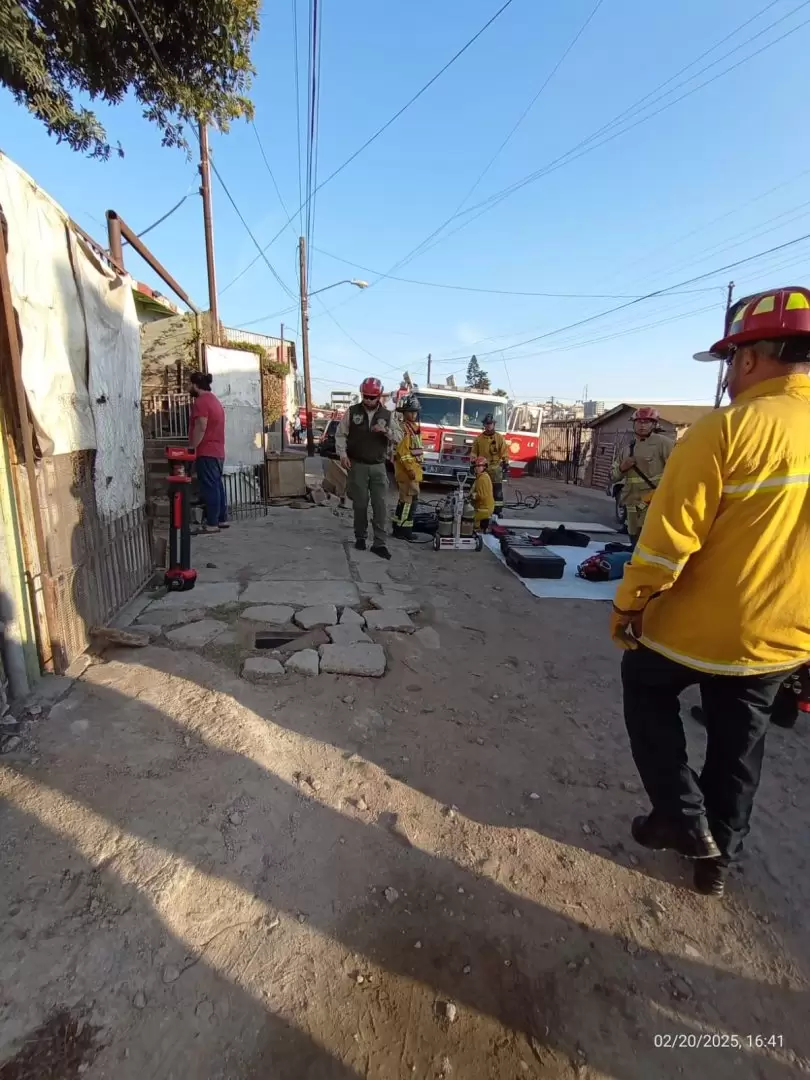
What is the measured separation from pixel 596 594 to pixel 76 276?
5.16m

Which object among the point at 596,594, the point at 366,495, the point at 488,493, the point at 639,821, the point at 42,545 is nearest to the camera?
the point at 639,821

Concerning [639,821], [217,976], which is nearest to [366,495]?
[639,821]

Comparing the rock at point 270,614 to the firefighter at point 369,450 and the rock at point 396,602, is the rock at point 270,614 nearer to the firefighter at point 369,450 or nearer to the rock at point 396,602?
the rock at point 396,602

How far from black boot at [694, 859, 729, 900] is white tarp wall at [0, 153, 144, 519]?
3353mm

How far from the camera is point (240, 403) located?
30.8ft

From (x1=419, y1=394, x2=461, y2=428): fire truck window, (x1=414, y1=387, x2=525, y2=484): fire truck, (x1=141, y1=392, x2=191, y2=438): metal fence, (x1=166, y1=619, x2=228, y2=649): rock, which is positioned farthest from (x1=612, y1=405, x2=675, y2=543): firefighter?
(x1=419, y1=394, x2=461, y2=428): fire truck window

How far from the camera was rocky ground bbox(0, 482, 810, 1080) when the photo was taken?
1446 mm

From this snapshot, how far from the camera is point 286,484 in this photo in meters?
10.1

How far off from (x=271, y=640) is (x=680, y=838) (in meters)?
2.71

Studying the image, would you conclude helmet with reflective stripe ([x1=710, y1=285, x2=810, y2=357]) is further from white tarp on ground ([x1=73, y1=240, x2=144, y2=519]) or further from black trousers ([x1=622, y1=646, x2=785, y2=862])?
white tarp on ground ([x1=73, y1=240, x2=144, y2=519])

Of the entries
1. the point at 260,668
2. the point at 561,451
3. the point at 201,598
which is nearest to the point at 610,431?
the point at 561,451

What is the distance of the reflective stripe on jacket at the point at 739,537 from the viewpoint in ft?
5.42

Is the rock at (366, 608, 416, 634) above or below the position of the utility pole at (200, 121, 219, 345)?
below

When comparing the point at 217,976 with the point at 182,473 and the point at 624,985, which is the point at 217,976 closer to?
the point at 624,985
